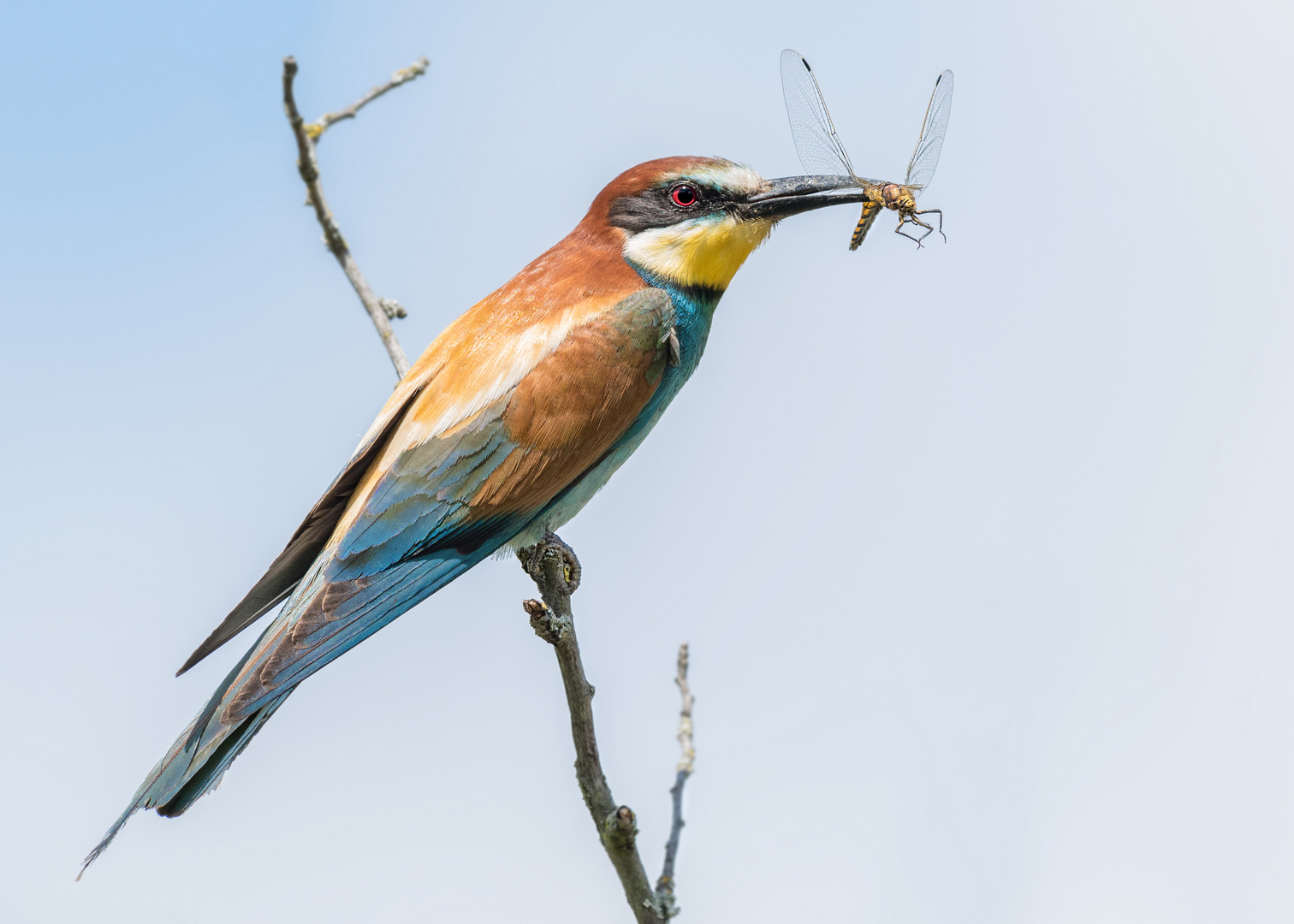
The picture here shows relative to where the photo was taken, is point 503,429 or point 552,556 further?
point 503,429

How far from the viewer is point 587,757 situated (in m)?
2.68

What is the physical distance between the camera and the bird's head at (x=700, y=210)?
3.54 metres

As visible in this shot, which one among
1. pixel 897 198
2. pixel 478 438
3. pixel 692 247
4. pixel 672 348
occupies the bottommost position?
pixel 478 438

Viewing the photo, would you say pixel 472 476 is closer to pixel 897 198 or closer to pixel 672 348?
pixel 672 348

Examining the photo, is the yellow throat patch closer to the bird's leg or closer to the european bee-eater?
the european bee-eater

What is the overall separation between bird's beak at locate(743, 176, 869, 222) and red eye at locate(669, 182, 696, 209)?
0.56ft

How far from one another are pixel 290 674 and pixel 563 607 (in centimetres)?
71

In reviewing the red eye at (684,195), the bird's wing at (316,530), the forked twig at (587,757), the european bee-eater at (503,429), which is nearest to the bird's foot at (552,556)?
the forked twig at (587,757)

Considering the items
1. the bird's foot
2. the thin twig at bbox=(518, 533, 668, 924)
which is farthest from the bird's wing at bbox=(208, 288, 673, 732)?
the thin twig at bbox=(518, 533, 668, 924)

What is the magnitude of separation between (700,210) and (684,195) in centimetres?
7

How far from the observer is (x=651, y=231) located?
3.57m

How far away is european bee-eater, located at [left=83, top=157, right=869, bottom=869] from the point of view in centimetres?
295

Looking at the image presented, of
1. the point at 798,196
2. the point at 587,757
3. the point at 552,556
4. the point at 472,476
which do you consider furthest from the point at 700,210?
the point at 587,757

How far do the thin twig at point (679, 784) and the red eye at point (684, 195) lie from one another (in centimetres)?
138
